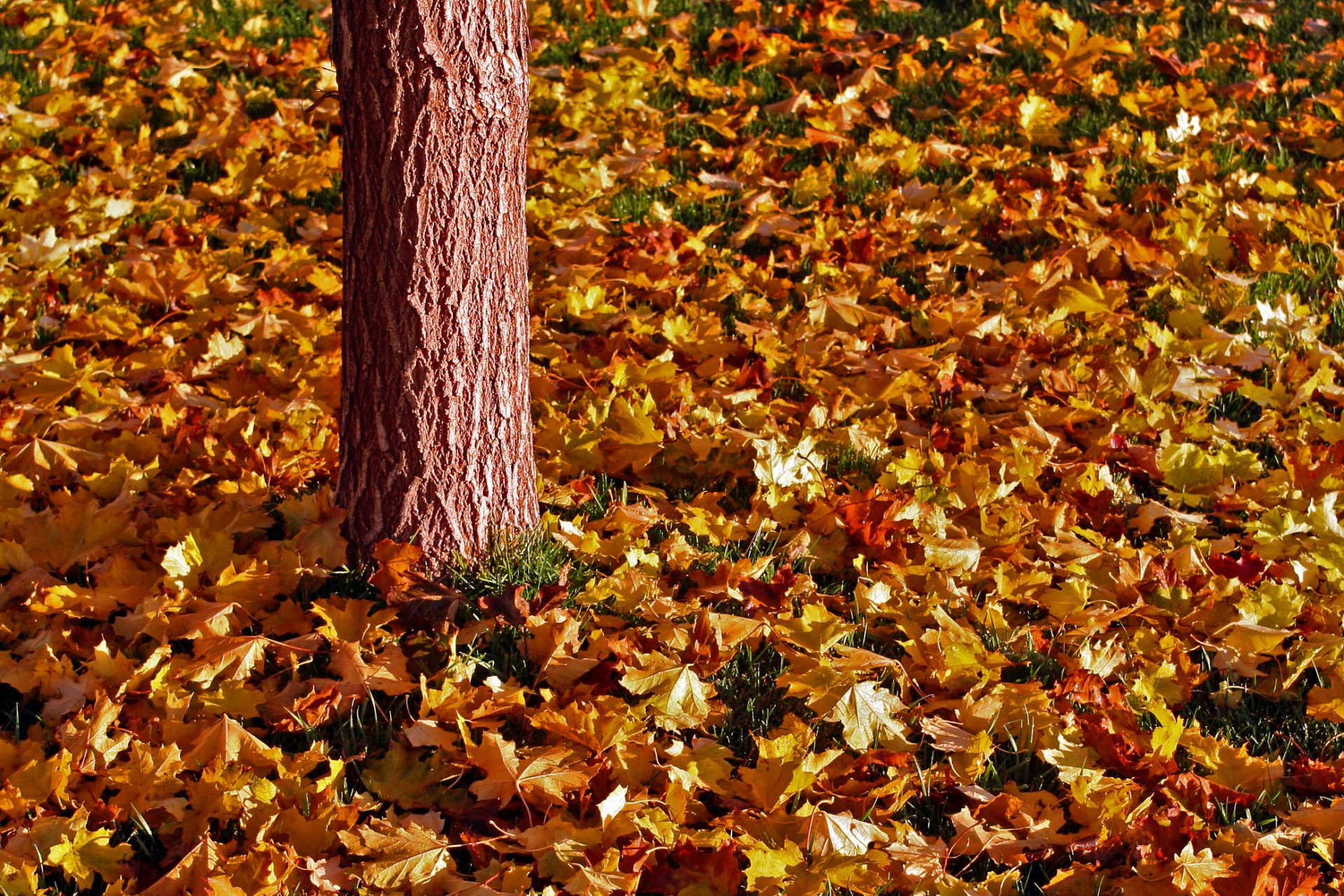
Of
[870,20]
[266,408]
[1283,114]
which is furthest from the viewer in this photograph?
[870,20]

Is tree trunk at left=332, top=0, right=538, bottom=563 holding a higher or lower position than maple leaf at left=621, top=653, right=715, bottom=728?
higher

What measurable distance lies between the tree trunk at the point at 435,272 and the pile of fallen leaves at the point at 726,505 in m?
0.13

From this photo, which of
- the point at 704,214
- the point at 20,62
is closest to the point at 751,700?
the point at 704,214

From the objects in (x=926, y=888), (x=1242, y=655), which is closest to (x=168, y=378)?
(x=926, y=888)

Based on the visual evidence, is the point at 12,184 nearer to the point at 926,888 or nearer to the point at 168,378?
the point at 168,378

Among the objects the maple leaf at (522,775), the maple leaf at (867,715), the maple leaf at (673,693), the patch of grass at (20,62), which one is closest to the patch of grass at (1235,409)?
the maple leaf at (867,715)

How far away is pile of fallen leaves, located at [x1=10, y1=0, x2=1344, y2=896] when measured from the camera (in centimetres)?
206

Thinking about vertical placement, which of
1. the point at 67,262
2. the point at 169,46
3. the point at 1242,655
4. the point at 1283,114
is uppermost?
the point at 169,46

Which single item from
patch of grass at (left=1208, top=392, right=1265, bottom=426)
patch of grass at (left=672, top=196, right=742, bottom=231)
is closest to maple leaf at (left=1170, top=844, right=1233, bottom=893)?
patch of grass at (left=1208, top=392, right=1265, bottom=426)

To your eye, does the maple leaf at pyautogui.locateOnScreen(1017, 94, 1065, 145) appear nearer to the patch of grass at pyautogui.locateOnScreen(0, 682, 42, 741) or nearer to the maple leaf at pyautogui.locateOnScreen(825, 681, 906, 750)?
the maple leaf at pyautogui.locateOnScreen(825, 681, 906, 750)

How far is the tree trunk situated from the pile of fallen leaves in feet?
0.44

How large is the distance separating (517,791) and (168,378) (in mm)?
1768

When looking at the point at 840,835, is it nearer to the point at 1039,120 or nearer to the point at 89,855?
the point at 89,855

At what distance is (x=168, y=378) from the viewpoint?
3250 mm
